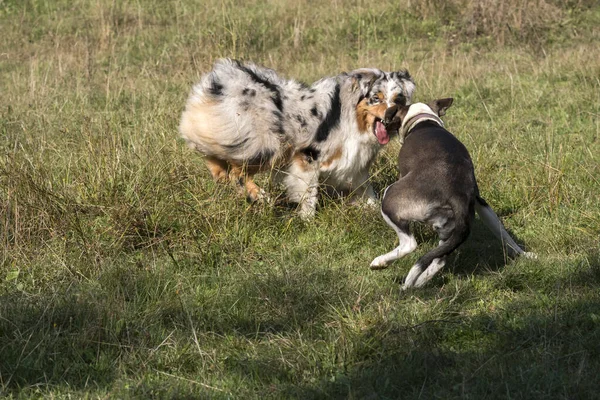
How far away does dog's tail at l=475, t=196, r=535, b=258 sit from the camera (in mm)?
5633

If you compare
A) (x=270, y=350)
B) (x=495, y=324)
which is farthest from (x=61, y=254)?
(x=495, y=324)

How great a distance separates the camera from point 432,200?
504 cm

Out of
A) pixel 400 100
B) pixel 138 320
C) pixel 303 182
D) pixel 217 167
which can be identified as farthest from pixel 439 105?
pixel 138 320

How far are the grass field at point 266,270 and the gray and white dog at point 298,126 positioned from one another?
0.26 meters

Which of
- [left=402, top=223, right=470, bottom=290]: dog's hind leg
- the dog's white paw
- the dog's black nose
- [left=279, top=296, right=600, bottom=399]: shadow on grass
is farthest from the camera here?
the dog's black nose

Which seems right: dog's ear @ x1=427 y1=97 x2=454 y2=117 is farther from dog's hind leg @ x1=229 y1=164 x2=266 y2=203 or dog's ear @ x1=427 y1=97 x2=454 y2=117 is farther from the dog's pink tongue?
dog's hind leg @ x1=229 y1=164 x2=266 y2=203

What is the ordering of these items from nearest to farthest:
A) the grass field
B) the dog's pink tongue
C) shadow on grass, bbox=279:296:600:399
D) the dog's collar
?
shadow on grass, bbox=279:296:600:399
the grass field
the dog's collar
the dog's pink tongue

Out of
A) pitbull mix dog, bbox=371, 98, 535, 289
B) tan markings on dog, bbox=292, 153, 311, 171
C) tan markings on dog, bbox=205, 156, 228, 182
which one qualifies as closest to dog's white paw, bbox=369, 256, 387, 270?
pitbull mix dog, bbox=371, 98, 535, 289

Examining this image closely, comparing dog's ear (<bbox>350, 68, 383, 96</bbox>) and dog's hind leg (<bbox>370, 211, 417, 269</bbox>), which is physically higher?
dog's ear (<bbox>350, 68, 383, 96</bbox>)

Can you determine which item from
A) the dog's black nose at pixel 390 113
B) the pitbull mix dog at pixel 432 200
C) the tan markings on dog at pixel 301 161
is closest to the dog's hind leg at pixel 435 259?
the pitbull mix dog at pixel 432 200

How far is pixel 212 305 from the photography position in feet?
15.7

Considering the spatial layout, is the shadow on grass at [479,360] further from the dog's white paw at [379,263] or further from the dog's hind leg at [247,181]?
the dog's hind leg at [247,181]

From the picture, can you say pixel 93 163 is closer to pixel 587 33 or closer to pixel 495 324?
pixel 495 324

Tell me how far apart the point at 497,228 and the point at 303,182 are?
161 cm
